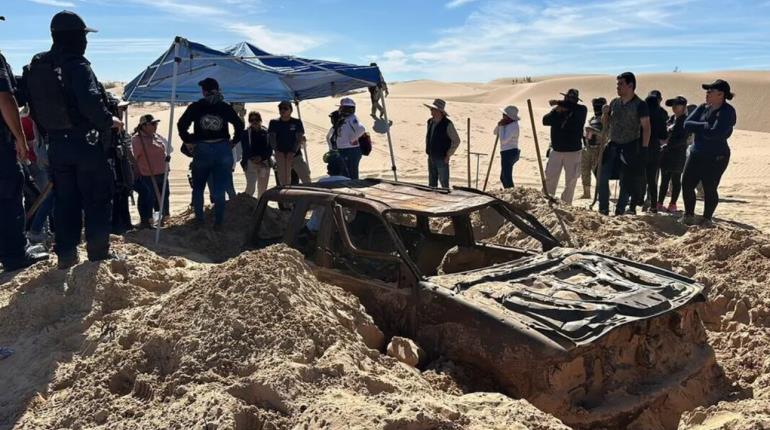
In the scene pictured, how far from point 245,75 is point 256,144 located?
1056 millimetres

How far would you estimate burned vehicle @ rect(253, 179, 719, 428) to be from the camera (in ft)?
11.9

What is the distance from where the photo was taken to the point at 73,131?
4.74m

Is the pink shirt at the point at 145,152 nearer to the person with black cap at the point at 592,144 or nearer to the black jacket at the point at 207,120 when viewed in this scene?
the black jacket at the point at 207,120

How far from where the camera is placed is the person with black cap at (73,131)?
15.1ft

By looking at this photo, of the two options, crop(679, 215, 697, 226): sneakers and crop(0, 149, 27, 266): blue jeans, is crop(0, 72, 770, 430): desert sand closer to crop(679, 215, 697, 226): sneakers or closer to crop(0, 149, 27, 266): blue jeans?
crop(0, 149, 27, 266): blue jeans

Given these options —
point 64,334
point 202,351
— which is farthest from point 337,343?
point 64,334

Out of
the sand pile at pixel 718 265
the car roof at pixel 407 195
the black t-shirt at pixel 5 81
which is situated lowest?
the sand pile at pixel 718 265

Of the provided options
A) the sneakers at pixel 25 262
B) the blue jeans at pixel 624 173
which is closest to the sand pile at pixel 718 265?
the blue jeans at pixel 624 173

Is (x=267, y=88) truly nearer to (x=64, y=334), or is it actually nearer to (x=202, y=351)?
(x=64, y=334)

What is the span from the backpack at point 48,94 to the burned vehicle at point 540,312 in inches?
70.4

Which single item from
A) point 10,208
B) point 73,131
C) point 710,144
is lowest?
point 10,208

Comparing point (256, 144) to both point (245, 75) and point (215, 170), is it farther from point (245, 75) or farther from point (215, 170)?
point (215, 170)

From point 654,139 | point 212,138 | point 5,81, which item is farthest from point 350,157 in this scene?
point 5,81

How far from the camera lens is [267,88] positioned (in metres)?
10.5
